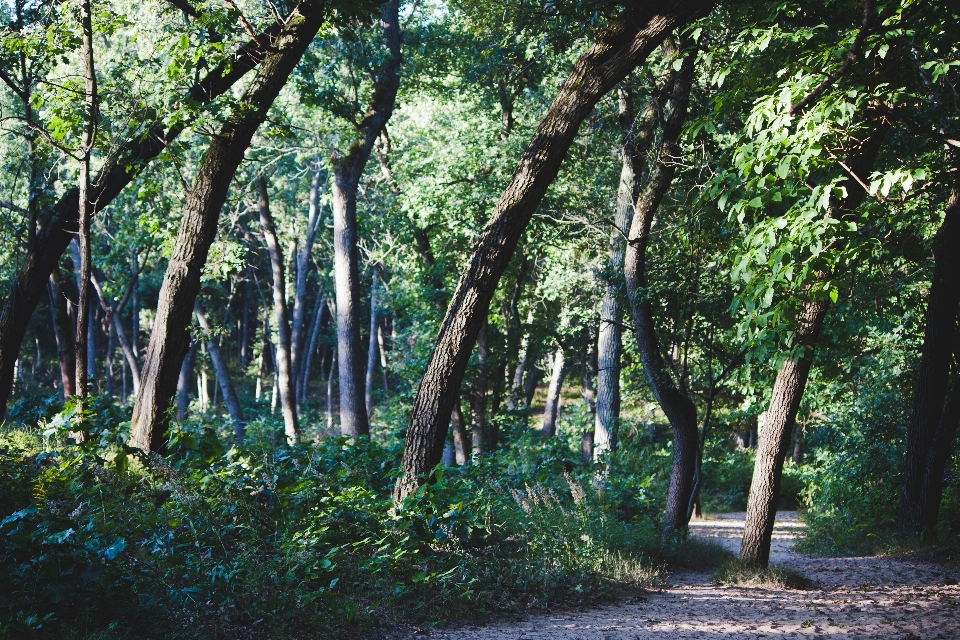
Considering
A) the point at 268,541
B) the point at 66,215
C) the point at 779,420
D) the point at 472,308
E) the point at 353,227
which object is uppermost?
the point at 353,227

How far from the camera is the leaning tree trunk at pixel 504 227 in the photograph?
266 inches

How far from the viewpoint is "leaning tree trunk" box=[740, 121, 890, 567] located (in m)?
6.86

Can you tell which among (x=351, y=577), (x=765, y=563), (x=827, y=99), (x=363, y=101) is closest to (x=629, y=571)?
(x=765, y=563)

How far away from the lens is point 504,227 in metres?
6.80

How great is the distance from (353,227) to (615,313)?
5.26 meters

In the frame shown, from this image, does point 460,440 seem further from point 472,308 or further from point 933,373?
point 472,308

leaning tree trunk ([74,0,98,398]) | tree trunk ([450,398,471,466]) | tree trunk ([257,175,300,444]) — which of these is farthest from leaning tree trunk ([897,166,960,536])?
tree trunk ([257,175,300,444])

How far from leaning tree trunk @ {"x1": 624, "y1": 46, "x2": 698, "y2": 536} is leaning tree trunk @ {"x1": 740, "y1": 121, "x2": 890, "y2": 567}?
1561mm

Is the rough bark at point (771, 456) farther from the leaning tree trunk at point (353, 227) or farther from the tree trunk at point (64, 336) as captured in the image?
the tree trunk at point (64, 336)

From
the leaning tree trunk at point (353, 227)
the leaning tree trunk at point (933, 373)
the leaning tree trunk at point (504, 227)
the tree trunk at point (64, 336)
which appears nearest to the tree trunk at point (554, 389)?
the leaning tree trunk at point (353, 227)

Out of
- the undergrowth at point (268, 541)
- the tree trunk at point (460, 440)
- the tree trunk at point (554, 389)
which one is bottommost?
the undergrowth at point (268, 541)

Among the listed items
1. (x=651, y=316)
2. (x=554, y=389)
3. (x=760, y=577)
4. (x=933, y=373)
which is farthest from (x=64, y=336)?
(x=554, y=389)

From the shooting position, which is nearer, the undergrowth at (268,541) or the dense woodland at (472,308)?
the undergrowth at (268,541)

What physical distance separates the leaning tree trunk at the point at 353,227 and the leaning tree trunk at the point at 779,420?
7.68m
